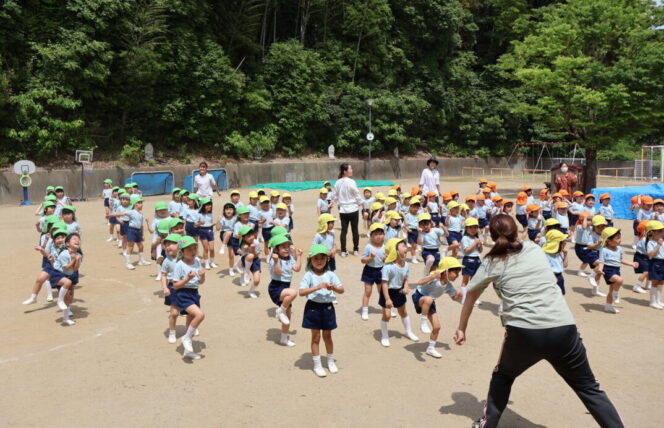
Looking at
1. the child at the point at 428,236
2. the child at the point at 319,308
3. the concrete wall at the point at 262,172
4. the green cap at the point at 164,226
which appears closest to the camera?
the child at the point at 319,308

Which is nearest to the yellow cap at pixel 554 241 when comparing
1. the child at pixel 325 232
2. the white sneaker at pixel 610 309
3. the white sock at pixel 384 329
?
the white sneaker at pixel 610 309

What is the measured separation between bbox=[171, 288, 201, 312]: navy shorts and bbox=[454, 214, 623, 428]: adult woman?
353 cm

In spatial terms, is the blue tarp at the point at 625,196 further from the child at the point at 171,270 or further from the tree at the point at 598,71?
the child at the point at 171,270

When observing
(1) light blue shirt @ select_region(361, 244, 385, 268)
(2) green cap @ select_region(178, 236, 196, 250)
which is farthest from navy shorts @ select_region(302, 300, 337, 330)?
(1) light blue shirt @ select_region(361, 244, 385, 268)

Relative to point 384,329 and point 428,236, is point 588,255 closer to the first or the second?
point 428,236

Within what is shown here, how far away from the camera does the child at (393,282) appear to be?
22.1ft

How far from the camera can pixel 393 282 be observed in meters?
6.85

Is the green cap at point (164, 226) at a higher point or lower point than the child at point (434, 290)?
higher

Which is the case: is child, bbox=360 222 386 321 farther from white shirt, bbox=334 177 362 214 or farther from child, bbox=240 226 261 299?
white shirt, bbox=334 177 362 214

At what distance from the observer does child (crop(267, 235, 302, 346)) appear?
22.1 ft

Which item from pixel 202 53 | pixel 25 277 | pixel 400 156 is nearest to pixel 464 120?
pixel 400 156

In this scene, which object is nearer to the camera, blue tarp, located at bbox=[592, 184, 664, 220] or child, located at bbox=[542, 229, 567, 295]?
child, located at bbox=[542, 229, 567, 295]

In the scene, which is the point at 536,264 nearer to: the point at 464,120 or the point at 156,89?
the point at 156,89

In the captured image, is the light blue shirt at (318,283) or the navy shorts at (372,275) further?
the navy shorts at (372,275)
